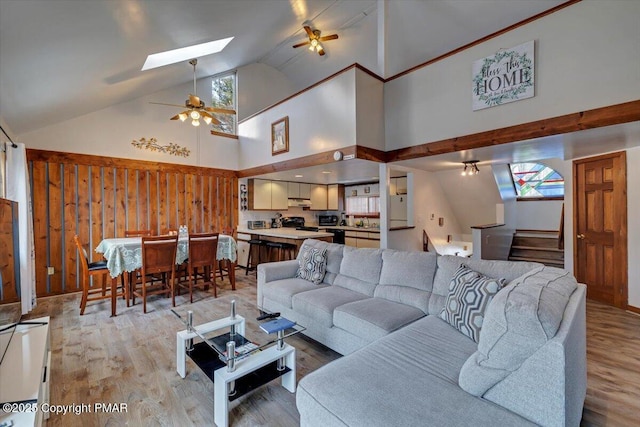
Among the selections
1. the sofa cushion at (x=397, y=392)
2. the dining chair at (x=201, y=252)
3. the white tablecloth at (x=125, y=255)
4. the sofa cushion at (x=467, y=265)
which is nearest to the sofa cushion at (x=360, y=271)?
the sofa cushion at (x=467, y=265)

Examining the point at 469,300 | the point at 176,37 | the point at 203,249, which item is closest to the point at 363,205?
the point at 203,249

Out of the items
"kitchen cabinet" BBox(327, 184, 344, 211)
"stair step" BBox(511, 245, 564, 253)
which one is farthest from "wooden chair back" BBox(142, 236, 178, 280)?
"stair step" BBox(511, 245, 564, 253)

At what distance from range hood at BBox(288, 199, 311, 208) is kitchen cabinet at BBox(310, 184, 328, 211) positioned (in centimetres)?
15

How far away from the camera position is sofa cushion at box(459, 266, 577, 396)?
1136mm

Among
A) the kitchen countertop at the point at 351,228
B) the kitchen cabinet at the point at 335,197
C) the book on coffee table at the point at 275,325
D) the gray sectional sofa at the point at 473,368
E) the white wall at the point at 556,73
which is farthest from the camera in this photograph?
the kitchen cabinet at the point at 335,197

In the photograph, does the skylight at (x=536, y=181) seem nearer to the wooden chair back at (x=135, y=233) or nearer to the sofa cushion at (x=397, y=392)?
the sofa cushion at (x=397, y=392)

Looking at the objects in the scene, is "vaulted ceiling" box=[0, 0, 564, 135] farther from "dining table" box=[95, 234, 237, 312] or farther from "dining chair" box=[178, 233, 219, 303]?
"dining chair" box=[178, 233, 219, 303]

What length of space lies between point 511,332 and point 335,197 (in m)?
6.89

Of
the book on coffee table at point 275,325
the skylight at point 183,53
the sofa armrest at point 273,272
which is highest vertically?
the skylight at point 183,53

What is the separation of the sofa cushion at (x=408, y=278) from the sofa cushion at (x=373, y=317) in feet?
0.30

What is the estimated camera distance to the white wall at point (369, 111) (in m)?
3.95

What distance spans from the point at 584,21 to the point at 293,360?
400 cm

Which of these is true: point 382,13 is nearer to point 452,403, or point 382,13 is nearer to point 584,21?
point 584,21

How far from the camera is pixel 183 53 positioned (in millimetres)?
3926
